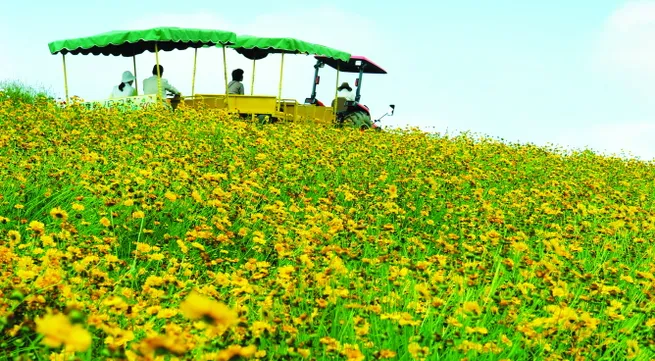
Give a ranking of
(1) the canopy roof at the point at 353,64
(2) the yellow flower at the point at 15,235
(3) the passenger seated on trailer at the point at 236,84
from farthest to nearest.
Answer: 1. (1) the canopy roof at the point at 353,64
2. (3) the passenger seated on trailer at the point at 236,84
3. (2) the yellow flower at the point at 15,235

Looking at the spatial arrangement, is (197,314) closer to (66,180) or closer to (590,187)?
(66,180)

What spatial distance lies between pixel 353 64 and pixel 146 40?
6.05 metres

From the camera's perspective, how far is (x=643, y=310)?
11.6 ft

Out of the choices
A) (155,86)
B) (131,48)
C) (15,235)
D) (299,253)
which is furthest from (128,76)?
(15,235)

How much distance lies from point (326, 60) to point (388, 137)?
6833mm

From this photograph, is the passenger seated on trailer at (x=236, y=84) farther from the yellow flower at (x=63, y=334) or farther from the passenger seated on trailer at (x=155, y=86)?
the yellow flower at (x=63, y=334)

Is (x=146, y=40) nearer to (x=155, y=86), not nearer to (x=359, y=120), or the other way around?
(x=155, y=86)

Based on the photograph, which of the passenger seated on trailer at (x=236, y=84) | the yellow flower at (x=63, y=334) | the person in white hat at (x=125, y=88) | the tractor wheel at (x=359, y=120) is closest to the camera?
the yellow flower at (x=63, y=334)

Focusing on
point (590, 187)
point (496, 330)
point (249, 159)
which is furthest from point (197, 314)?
point (590, 187)

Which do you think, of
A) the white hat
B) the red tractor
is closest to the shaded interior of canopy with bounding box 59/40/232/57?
the white hat

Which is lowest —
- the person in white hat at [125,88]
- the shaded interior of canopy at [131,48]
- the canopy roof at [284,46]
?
the person in white hat at [125,88]

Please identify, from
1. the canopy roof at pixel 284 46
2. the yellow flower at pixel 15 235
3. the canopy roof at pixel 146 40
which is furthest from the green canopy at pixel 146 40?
the yellow flower at pixel 15 235

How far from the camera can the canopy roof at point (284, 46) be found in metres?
15.8

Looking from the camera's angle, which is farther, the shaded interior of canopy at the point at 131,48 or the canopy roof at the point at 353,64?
the canopy roof at the point at 353,64
